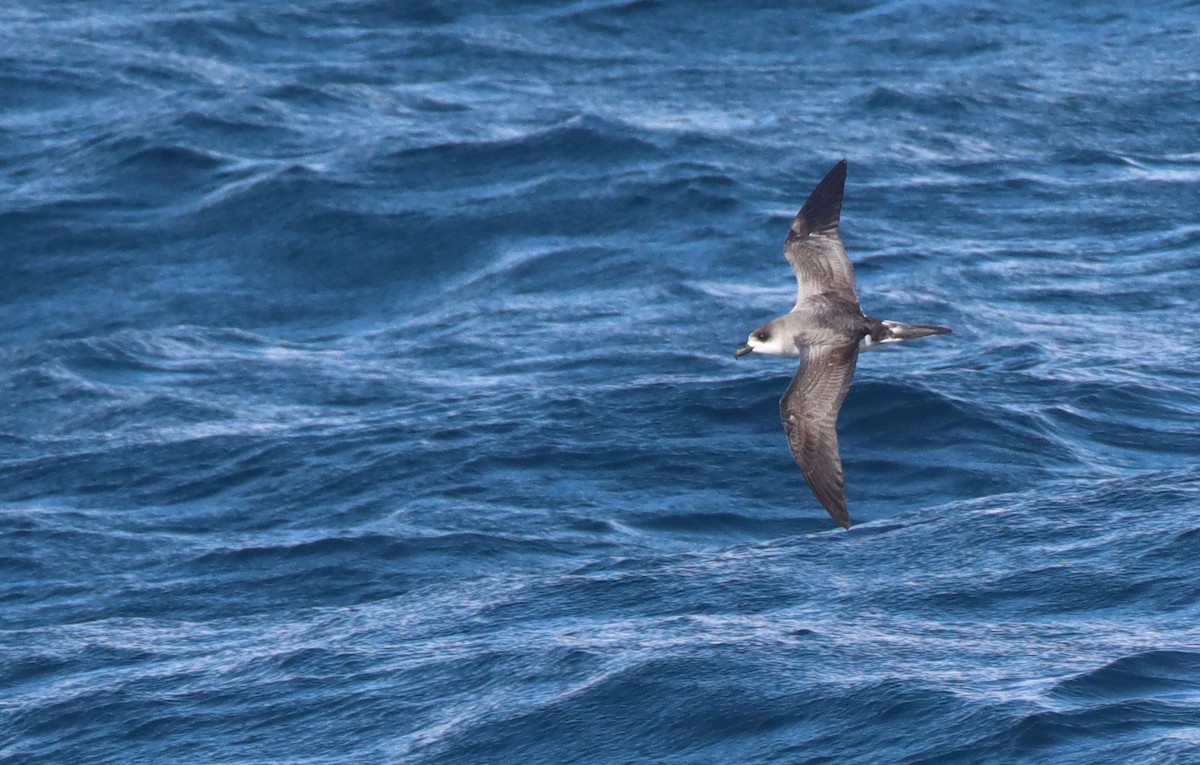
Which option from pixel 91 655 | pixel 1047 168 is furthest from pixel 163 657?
pixel 1047 168

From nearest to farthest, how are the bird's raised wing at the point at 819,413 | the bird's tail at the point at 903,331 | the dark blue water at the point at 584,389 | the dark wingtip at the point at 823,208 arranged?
the bird's raised wing at the point at 819,413 < the bird's tail at the point at 903,331 < the dark blue water at the point at 584,389 < the dark wingtip at the point at 823,208

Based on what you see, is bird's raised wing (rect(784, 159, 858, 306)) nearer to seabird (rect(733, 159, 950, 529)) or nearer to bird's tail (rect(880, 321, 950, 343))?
seabird (rect(733, 159, 950, 529))

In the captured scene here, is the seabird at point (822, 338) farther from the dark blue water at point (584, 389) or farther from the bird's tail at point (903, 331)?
the dark blue water at point (584, 389)

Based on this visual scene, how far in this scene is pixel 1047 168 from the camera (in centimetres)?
2020

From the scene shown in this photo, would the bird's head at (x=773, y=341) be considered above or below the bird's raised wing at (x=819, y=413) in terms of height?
above

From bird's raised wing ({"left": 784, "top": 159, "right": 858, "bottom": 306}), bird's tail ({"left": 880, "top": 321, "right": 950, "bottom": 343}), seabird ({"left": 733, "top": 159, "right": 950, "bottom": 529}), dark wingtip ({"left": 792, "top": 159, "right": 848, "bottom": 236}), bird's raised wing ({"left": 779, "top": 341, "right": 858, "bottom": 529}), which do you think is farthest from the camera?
dark wingtip ({"left": 792, "top": 159, "right": 848, "bottom": 236})

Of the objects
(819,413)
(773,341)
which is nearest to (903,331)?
(773,341)

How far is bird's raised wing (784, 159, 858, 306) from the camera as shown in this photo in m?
12.7

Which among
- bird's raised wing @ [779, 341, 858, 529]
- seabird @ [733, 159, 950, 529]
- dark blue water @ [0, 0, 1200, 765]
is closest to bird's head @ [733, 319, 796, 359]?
seabird @ [733, 159, 950, 529]

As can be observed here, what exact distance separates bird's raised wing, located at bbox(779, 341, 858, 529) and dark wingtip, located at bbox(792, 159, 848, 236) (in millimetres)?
1442

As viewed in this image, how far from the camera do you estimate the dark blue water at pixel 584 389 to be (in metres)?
11.9

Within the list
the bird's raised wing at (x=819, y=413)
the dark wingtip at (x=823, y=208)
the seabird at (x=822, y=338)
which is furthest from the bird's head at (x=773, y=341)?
the dark wingtip at (x=823, y=208)

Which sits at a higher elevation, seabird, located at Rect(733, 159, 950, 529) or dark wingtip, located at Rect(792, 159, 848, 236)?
dark wingtip, located at Rect(792, 159, 848, 236)

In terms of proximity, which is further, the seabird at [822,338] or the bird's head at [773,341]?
the bird's head at [773,341]
